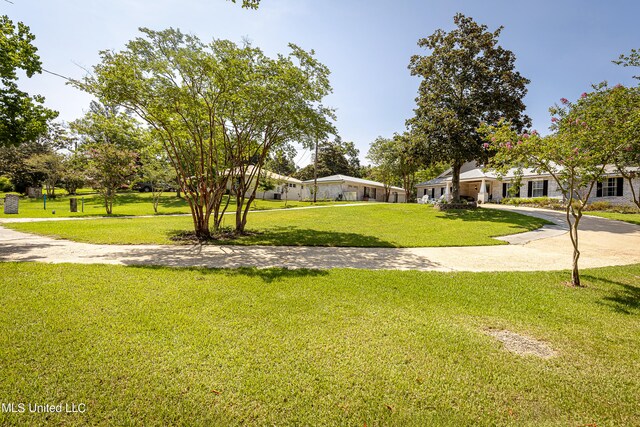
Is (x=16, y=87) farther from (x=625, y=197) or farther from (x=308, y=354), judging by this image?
(x=625, y=197)

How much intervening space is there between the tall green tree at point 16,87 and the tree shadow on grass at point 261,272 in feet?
19.5

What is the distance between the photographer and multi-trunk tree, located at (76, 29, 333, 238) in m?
8.43

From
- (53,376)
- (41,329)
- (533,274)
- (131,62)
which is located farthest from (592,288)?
(131,62)

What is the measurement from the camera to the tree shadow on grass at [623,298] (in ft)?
15.6

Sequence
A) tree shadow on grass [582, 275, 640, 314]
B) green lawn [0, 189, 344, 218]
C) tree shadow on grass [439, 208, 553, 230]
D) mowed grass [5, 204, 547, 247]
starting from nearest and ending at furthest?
1. tree shadow on grass [582, 275, 640, 314]
2. mowed grass [5, 204, 547, 247]
3. tree shadow on grass [439, 208, 553, 230]
4. green lawn [0, 189, 344, 218]

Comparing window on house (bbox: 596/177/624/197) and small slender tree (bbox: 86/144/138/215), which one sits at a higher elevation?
small slender tree (bbox: 86/144/138/215)

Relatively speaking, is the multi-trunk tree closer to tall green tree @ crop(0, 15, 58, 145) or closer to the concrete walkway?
tall green tree @ crop(0, 15, 58, 145)

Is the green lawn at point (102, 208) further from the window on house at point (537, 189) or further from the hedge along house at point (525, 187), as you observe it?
the window on house at point (537, 189)

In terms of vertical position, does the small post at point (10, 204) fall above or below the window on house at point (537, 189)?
below

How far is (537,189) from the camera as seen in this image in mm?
26531

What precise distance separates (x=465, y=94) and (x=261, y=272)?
20610 millimetres

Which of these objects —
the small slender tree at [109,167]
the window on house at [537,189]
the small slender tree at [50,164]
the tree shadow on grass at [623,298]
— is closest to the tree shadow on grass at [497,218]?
the tree shadow on grass at [623,298]

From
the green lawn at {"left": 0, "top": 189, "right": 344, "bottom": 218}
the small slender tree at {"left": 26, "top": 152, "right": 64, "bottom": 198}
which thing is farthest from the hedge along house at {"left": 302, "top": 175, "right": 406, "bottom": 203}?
the small slender tree at {"left": 26, "top": 152, "right": 64, "bottom": 198}

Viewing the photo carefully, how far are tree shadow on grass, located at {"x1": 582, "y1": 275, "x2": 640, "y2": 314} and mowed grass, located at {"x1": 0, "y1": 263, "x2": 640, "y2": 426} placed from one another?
0.05 metres
